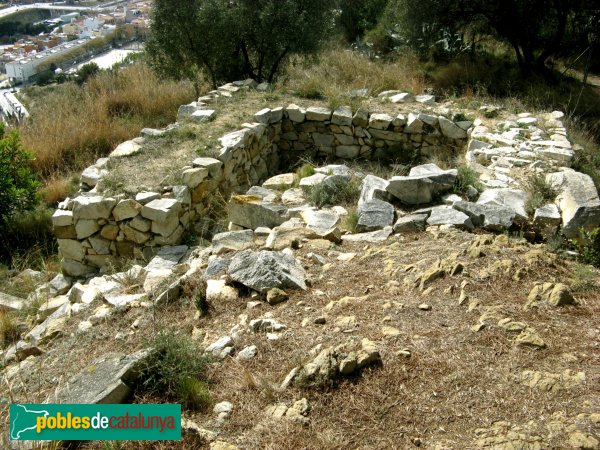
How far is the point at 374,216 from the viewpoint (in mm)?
5008

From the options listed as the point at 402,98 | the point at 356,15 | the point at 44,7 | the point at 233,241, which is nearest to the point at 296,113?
the point at 402,98

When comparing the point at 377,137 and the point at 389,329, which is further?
the point at 377,137

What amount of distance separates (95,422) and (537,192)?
186 inches

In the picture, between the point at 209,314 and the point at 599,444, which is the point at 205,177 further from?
the point at 599,444

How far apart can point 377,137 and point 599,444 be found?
20.1ft

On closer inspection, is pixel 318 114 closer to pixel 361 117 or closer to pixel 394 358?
pixel 361 117

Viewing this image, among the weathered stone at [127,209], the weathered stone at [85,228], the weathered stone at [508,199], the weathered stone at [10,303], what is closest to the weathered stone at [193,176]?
the weathered stone at [127,209]

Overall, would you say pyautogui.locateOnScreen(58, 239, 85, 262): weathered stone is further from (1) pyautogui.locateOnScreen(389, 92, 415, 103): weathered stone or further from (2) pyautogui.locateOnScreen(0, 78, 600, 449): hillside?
(1) pyautogui.locateOnScreen(389, 92, 415, 103): weathered stone

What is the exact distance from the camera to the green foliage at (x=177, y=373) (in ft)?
9.23

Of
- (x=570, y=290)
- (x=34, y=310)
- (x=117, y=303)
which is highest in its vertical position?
(x=570, y=290)

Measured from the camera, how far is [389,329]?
3229mm

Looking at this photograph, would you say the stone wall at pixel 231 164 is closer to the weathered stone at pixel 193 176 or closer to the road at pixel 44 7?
the weathered stone at pixel 193 176

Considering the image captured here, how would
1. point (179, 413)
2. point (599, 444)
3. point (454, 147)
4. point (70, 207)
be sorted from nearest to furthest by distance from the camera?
point (599, 444) → point (179, 413) → point (70, 207) → point (454, 147)

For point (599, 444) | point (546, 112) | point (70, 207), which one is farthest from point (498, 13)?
point (599, 444)
